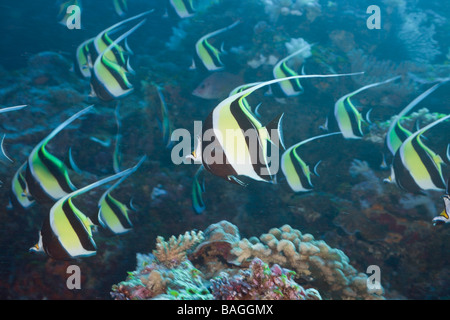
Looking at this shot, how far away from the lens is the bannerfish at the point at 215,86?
4754 millimetres

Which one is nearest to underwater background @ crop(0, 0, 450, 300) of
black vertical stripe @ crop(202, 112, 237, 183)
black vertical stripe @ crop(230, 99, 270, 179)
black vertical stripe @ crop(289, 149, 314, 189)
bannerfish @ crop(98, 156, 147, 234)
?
bannerfish @ crop(98, 156, 147, 234)

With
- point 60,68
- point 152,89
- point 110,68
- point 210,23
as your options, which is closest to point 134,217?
point 110,68

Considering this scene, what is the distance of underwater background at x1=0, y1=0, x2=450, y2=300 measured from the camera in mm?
2814

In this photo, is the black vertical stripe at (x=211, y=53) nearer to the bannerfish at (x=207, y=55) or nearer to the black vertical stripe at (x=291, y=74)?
the bannerfish at (x=207, y=55)

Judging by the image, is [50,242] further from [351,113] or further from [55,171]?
[351,113]

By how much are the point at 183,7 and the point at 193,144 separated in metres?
2.49

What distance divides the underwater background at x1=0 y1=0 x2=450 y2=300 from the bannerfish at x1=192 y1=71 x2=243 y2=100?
0.02 m

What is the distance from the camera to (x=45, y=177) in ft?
7.13

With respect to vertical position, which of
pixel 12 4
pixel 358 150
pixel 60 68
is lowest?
pixel 358 150

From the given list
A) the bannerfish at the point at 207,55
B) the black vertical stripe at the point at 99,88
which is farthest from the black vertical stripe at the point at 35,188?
the bannerfish at the point at 207,55

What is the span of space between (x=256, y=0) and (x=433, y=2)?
6.68 m

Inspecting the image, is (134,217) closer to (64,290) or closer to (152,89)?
(64,290)

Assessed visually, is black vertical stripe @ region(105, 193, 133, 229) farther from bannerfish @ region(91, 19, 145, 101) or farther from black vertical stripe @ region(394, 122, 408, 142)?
black vertical stripe @ region(394, 122, 408, 142)

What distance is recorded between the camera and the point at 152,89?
5090 millimetres
